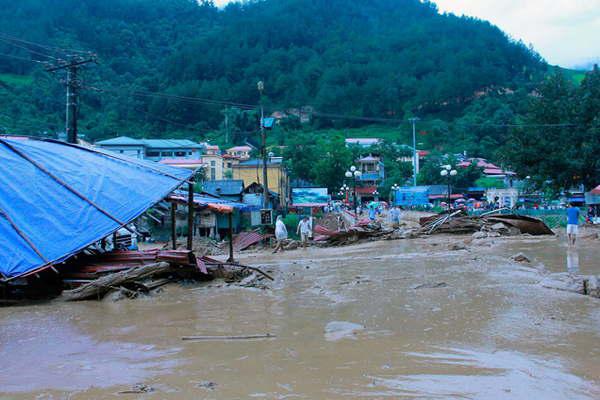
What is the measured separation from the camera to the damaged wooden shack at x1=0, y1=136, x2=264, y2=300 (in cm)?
1023

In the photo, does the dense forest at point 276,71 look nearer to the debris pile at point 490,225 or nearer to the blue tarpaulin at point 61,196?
the debris pile at point 490,225

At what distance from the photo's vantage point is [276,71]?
129m

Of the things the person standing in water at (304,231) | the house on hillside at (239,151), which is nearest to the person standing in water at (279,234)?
the person standing in water at (304,231)

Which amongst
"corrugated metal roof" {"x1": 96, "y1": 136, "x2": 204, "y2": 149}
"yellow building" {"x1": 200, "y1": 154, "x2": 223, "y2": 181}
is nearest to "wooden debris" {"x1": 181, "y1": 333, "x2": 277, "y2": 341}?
"yellow building" {"x1": 200, "y1": 154, "x2": 223, "y2": 181}

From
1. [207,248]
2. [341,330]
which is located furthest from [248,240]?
[341,330]

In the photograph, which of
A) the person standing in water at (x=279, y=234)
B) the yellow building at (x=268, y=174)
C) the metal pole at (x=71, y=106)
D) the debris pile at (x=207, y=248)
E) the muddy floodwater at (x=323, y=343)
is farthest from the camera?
the yellow building at (x=268, y=174)

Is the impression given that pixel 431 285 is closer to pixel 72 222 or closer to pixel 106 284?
pixel 106 284

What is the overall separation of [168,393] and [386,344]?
101 inches

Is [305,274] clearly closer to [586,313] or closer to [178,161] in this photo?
[586,313]

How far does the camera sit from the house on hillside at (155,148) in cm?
6412

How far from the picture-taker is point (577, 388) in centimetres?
474

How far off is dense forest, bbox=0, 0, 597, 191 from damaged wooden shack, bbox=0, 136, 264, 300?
171ft

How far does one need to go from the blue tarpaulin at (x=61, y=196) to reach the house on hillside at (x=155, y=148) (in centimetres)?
5242

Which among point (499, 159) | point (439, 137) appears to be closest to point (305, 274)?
point (499, 159)
